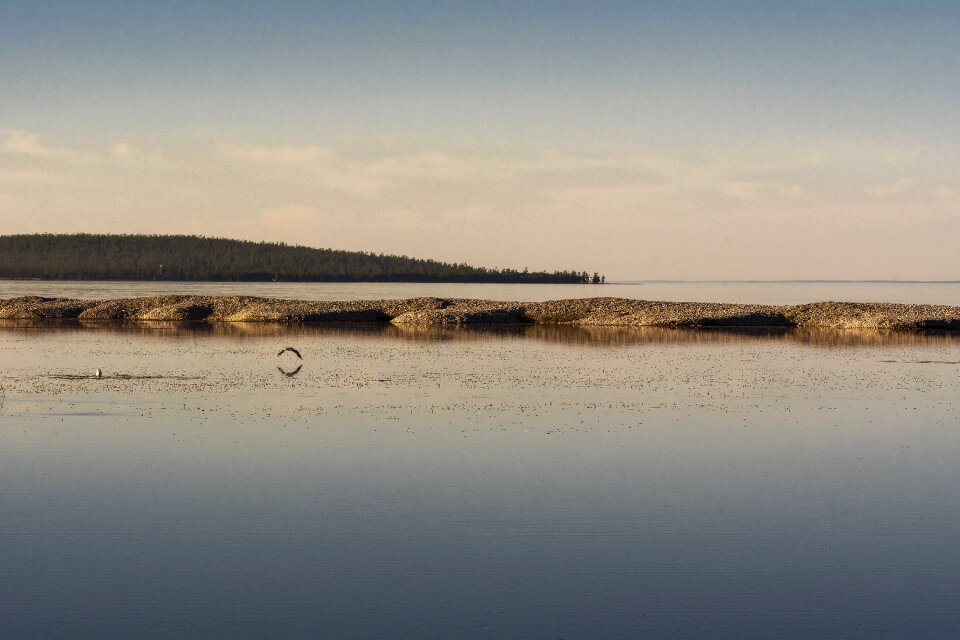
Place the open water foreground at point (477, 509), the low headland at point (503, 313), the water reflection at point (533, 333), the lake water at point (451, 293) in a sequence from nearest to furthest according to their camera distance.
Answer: the open water foreground at point (477, 509)
the water reflection at point (533, 333)
the low headland at point (503, 313)
the lake water at point (451, 293)

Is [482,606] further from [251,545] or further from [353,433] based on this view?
[353,433]

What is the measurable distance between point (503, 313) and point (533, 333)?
9.55 metres

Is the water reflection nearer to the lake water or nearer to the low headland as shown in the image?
the low headland

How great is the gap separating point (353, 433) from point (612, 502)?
623 centimetres

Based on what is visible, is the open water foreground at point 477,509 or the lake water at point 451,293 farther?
the lake water at point 451,293

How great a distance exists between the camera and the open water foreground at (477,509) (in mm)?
8148

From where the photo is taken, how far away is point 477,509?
448 inches

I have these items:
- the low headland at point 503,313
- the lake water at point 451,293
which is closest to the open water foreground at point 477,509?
the low headland at point 503,313

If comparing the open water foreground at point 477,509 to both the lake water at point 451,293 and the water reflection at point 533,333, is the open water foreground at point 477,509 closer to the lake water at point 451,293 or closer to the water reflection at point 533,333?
the water reflection at point 533,333

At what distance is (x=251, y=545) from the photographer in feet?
32.3

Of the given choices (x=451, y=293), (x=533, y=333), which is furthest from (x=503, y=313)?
(x=451, y=293)

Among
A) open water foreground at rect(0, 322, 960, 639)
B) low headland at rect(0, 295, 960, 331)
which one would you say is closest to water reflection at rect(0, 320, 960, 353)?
low headland at rect(0, 295, 960, 331)

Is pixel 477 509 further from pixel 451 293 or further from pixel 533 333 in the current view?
pixel 451 293

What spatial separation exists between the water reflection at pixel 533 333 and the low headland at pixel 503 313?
159cm
